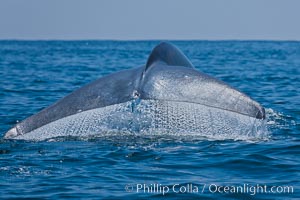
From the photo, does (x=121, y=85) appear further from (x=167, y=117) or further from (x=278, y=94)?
(x=278, y=94)

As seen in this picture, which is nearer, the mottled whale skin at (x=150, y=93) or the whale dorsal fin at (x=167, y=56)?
the mottled whale skin at (x=150, y=93)

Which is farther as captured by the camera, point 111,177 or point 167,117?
point 167,117

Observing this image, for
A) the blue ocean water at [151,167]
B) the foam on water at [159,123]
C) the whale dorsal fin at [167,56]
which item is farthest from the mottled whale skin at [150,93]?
the blue ocean water at [151,167]

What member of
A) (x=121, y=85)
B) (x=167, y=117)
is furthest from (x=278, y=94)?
(x=121, y=85)

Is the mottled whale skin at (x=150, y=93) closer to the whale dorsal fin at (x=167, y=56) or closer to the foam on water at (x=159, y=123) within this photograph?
the foam on water at (x=159, y=123)

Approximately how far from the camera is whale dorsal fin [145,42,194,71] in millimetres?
9122

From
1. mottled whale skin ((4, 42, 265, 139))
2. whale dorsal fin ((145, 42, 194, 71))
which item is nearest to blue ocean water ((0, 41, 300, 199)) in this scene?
mottled whale skin ((4, 42, 265, 139))

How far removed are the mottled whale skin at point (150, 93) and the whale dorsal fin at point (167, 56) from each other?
1.11ft

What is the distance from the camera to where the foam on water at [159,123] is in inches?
333

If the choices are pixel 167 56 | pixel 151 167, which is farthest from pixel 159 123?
pixel 151 167

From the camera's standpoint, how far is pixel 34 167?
8281mm

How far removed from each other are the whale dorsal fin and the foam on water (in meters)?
0.56

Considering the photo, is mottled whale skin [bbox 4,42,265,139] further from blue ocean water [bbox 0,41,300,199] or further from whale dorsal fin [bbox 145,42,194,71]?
blue ocean water [bbox 0,41,300,199]

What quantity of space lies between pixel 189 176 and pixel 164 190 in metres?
0.70
